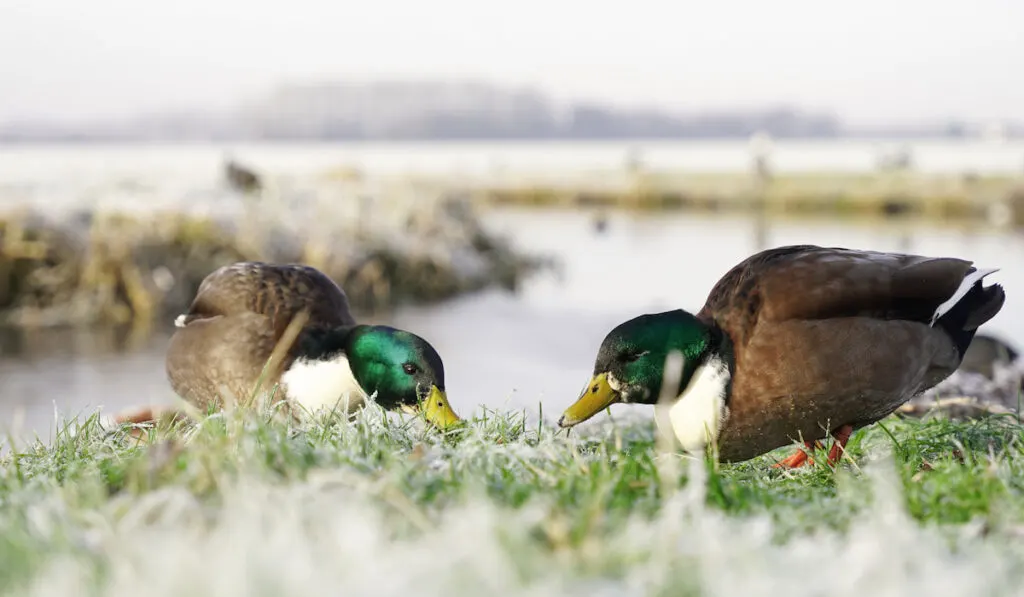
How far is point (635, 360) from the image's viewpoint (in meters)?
3.66

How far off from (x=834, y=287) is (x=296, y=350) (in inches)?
78.4

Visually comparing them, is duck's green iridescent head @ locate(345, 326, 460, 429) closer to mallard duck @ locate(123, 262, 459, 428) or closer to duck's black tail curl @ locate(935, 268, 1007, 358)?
mallard duck @ locate(123, 262, 459, 428)

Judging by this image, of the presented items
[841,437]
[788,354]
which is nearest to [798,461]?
[841,437]

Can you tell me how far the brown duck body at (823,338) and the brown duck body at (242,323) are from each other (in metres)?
1.66

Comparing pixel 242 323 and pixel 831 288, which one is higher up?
pixel 831 288

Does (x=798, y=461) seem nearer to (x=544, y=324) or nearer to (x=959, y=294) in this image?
(x=959, y=294)

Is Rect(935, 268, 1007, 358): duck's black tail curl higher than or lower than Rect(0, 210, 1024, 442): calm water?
higher

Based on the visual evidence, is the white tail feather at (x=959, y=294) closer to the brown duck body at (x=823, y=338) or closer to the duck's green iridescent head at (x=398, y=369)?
the brown duck body at (x=823, y=338)

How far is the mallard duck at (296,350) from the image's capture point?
4070 millimetres

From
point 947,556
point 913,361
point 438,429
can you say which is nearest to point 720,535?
point 947,556

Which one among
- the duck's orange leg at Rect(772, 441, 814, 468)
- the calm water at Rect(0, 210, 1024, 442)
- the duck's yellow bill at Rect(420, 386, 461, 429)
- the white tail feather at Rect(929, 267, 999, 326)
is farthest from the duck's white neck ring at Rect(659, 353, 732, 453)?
the white tail feather at Rect(929, 267, 999, 326)

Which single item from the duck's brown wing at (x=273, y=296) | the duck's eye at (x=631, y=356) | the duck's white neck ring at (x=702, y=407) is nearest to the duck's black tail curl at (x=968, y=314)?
the duck's white neck ring at (x=702, y=407)

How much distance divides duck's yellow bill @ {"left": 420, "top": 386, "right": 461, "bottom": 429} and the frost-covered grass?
84 cm

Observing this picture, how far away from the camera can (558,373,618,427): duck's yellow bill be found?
11.9 feet
